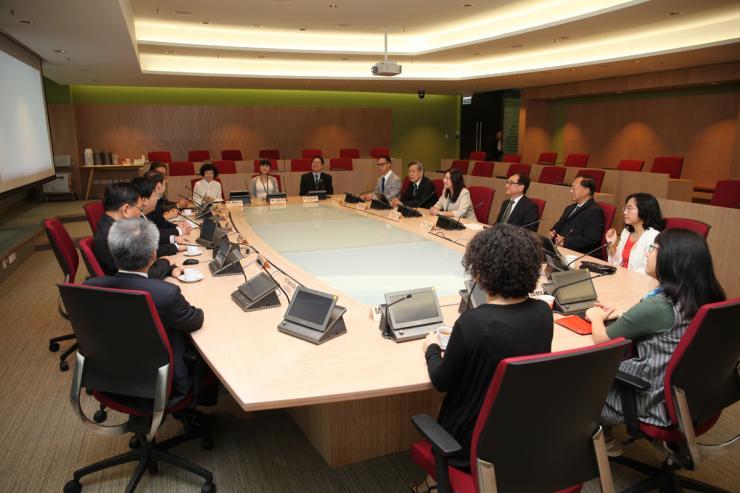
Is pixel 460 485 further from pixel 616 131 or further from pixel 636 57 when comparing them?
pixel 616 131

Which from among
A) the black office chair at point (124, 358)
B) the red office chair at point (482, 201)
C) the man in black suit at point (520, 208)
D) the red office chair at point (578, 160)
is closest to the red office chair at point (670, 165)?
the red office chair at point (578, 160)

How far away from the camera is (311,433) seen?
2.54m

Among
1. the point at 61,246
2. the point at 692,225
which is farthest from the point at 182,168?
the point at 692,225

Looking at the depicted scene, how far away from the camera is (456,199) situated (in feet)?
18.2

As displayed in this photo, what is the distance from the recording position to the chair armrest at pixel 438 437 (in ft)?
4.75

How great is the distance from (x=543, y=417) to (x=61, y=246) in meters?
3.11

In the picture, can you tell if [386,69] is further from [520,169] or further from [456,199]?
[520,169]

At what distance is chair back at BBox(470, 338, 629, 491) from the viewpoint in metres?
1.29

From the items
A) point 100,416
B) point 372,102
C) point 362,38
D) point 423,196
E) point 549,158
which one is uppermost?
point 362,38

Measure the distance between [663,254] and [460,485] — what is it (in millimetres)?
1130

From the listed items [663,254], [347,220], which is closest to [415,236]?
[347,220]

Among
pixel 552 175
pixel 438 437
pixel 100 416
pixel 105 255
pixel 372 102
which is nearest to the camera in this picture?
pixel 438 437

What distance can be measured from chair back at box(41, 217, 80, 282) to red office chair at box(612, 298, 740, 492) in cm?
321

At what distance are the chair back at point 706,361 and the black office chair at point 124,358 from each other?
184cm
